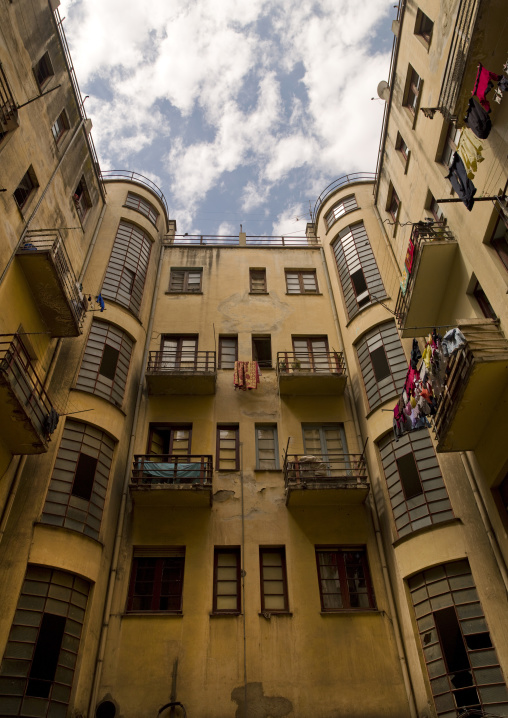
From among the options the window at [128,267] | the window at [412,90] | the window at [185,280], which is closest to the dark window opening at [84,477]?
the window at [128,267]

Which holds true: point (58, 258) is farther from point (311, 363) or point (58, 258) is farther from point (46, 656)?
point (46, 656)

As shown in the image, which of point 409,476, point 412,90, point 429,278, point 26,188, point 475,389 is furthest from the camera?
point 412,90

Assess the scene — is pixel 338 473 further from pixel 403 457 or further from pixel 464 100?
pixel 464 100

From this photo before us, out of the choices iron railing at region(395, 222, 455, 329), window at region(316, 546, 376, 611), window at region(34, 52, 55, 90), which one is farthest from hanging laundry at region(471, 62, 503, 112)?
window at region(34, 52, 55, 90)

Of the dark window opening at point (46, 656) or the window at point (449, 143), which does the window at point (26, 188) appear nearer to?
the dark window opening at point (46, 656)

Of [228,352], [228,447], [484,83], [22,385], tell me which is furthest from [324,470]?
[484,83]

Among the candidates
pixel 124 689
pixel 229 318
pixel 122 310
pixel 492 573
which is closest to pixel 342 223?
pixel 229 318

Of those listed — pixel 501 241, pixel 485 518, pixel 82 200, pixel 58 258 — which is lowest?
pixel 485 518

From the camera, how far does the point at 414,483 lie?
645 inches

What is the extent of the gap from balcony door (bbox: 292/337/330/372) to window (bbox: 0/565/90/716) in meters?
11.9

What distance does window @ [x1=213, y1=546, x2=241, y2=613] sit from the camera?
1582cm

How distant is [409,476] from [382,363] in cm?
494

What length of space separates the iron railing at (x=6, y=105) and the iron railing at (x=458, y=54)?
41.5 feet

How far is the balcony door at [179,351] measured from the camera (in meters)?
22.2
